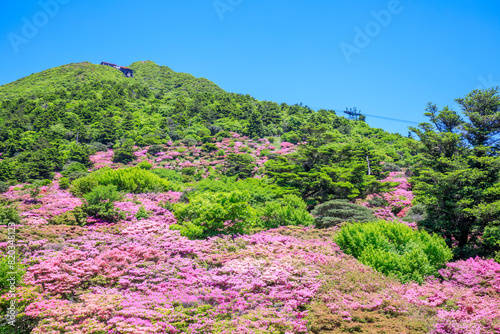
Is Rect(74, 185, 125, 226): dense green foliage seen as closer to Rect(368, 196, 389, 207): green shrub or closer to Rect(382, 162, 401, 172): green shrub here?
Rect(368, 196, 389, 207): green shrub

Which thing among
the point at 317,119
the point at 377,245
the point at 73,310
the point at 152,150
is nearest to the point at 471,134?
the point at 377,245

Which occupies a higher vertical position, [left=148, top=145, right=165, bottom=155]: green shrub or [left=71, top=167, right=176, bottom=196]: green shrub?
[left=148, top=145, right=165, bottom=155]: green shrub

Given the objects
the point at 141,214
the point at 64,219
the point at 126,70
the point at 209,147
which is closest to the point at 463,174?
the point at 141,214

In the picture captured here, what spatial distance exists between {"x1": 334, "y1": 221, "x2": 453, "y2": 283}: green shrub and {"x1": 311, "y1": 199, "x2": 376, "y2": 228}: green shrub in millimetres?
3189

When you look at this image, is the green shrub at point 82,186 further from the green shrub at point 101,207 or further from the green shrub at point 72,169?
the green shrub at point 72,169

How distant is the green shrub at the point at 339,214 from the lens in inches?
653

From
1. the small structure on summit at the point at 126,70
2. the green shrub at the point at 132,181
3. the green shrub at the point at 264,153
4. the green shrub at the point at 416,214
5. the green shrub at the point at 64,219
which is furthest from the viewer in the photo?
the small structure on summit at the point at 126,70

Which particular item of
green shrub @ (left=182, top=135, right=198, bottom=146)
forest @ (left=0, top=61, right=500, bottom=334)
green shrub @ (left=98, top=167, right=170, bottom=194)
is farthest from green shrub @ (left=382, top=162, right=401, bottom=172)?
green shrub @ (left=98, top=167, right=170, bottom=194)

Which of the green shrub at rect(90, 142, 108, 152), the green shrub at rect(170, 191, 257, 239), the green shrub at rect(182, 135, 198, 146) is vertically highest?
the green shrub at rect(182, 135, 198, 146)

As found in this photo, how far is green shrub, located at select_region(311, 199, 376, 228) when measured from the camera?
16578 mm

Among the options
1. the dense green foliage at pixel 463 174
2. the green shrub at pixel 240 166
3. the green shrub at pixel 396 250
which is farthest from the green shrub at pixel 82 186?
the dense green foliage at pixel 463 174

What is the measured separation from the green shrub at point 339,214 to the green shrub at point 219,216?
422cm

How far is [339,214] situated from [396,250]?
5074 millimetres

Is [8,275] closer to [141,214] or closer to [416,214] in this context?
[141,214]
